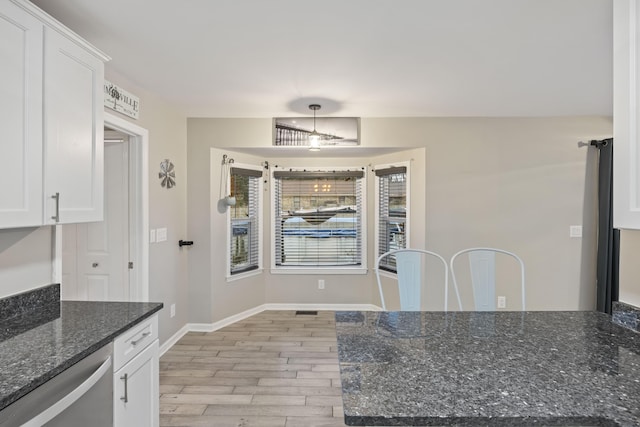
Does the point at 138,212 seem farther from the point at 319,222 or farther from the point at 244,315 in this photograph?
the point at 319,222

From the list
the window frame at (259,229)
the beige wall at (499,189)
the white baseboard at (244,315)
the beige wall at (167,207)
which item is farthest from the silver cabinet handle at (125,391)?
the window frame at (259,229)

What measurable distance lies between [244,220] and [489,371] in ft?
12.6

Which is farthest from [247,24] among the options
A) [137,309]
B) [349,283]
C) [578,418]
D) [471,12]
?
[349,283]

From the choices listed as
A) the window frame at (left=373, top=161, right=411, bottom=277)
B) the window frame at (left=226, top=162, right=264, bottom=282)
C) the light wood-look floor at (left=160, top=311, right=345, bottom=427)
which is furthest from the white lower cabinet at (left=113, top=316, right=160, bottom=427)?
the window frame at (left=373, top=161, right=411, bottom=277)

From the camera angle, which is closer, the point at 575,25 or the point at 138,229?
the point at 575,25

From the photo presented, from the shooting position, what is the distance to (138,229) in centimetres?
316

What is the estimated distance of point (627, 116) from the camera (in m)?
1.22

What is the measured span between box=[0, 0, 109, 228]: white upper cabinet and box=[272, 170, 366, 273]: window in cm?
304

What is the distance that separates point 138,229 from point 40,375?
2157 mm

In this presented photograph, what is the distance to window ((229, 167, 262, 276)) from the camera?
445cm

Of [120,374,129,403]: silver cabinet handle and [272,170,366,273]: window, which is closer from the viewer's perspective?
[120,374,129,403]: silver cabinet handle

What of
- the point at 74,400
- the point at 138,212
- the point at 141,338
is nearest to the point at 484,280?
the point at 141,338

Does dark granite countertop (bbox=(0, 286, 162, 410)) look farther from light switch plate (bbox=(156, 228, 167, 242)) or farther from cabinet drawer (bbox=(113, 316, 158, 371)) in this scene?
light switch plate (bbox=(156, 228, 167, 242))

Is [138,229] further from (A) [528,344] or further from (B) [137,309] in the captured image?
(A) [528,344]
